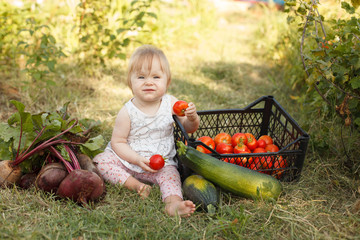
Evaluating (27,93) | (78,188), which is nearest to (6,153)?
(78,188)

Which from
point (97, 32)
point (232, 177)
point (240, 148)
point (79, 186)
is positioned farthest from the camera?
point (97, 32)

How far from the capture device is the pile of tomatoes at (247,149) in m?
2.49

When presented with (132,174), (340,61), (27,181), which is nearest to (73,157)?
(27,181)

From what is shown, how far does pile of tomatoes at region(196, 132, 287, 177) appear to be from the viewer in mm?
2490

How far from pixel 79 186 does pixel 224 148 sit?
1.07 metres

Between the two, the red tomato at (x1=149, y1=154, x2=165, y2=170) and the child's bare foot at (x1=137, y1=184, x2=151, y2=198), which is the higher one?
the red tomato at (x1=149, y1=154, x2=165, y2=170)

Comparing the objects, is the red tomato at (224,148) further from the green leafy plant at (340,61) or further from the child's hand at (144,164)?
the green leafy plant at (340,61)

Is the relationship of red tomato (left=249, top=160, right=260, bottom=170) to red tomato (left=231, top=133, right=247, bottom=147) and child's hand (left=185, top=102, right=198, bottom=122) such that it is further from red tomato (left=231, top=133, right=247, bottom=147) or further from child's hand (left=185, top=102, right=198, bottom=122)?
child's hand (left=185, top=102, right=198, bottom=122)

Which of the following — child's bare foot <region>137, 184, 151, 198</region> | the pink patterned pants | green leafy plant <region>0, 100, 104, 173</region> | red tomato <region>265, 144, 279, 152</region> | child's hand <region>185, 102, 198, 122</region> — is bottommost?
child's bare foot <region>137, 184, 151, 198</region>

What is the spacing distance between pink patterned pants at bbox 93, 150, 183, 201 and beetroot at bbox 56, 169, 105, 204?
1.02 feet

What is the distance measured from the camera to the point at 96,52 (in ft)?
14.5

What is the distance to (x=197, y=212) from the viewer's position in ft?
7.29

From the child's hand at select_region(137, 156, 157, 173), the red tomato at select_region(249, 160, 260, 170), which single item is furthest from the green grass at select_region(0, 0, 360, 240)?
the red tomato at select_region(249, 160, 260, 170)

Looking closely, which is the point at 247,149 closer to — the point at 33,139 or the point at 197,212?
the point at 197,212
